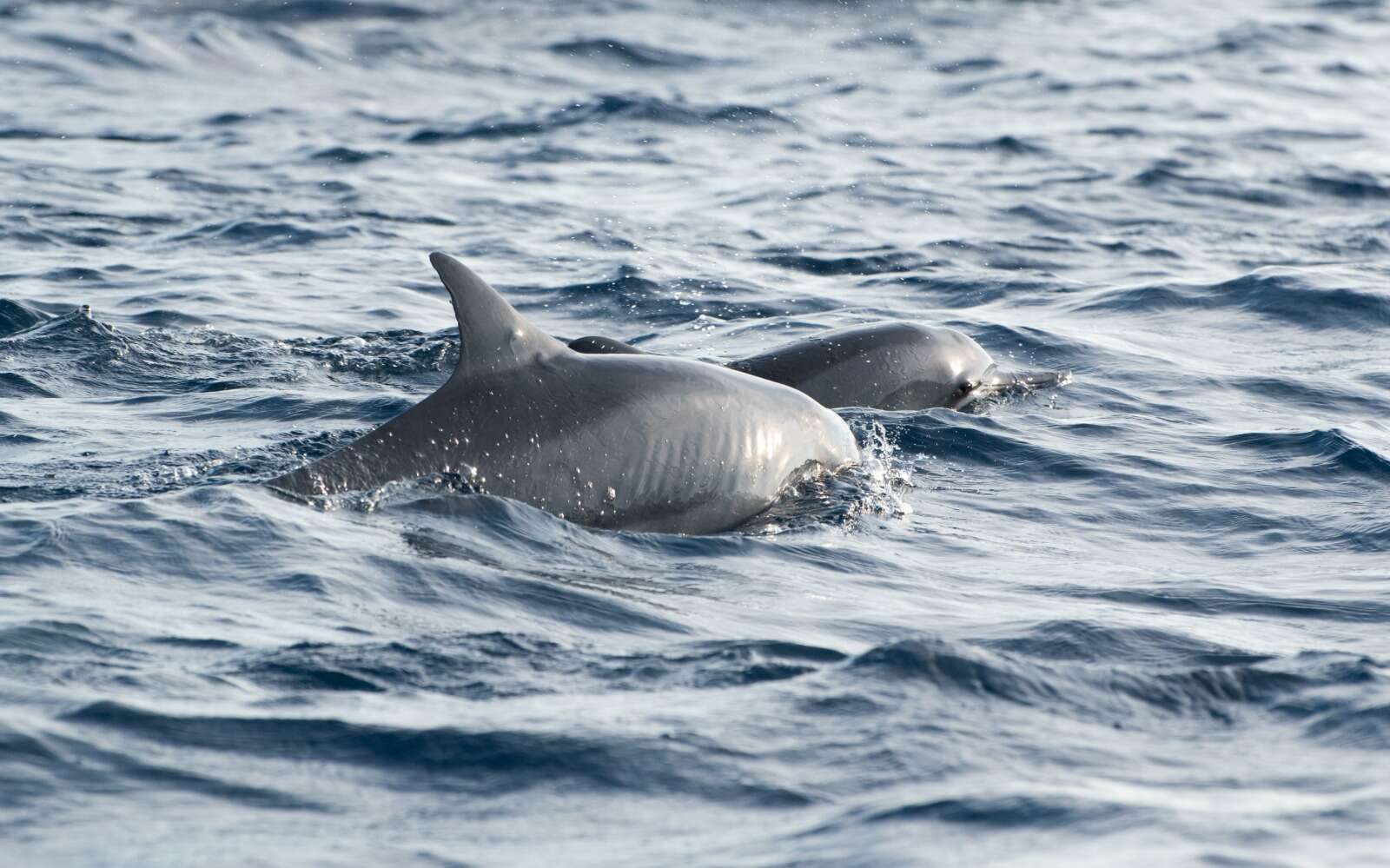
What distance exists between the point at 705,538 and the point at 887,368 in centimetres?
374

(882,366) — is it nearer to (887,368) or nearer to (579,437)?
(887,368)

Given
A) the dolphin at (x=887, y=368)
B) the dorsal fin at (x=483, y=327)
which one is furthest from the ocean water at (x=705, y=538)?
the dorsal fin at (x=483, y=327)

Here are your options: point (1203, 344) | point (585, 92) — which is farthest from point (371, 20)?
point (1203, 344)

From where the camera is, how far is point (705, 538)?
9.85 metres

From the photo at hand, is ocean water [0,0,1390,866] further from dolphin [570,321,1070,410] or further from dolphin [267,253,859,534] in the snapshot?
dolphin [570,321,1070,410]

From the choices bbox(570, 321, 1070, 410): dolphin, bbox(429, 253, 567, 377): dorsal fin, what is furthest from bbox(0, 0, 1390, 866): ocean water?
bbox(429, 253, 567, 377): dorsal fin

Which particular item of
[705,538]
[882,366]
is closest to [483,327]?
[705,538]

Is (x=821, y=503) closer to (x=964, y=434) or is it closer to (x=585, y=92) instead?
(x=964, y=434)

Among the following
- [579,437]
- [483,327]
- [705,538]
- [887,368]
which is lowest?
[705,538]

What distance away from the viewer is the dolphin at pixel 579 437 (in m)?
9.27

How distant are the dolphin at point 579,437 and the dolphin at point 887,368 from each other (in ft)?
7.15

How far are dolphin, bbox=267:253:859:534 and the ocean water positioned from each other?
7.6 inches

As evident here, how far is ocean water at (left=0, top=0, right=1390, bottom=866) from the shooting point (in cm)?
635

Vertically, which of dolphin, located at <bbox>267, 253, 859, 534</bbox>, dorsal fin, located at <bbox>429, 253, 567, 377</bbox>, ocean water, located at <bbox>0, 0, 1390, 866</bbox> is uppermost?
dorsal fin, located at <bbox>429, 253, 567, 377</bbox>
